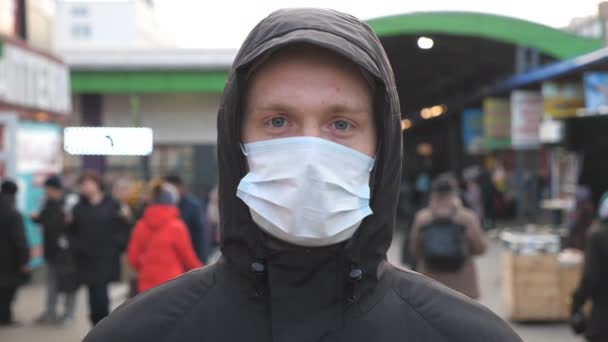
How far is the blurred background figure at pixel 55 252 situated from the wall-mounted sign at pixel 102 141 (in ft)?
22.8

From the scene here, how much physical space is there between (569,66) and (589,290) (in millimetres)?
9081

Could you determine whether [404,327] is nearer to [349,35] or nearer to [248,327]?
[248,327]

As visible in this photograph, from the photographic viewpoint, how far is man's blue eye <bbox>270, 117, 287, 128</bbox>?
1817mm

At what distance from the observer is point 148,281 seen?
660cm

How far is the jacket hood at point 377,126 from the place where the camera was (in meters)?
1.79

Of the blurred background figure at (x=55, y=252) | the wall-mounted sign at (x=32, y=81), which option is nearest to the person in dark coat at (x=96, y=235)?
the blurred background figure at (x=55, y=252)

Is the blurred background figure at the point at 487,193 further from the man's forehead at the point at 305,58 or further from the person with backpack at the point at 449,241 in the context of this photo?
the man's forehead at the point at 305,58

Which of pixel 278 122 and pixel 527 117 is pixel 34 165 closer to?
Result: pixel 527 117

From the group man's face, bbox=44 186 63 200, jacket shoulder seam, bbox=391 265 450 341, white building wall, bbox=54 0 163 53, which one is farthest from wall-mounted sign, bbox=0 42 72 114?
white building wall, bbox=54 0 163 53

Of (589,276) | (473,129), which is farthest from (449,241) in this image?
(473,129)

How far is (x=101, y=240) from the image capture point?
8.07 metres

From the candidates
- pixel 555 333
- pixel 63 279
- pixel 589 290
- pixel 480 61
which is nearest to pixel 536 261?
pixel 555 333

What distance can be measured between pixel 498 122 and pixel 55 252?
13044 millimetres

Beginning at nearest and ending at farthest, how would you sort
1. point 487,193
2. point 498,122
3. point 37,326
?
point 37,326 < point 498,122 < point 487,193
